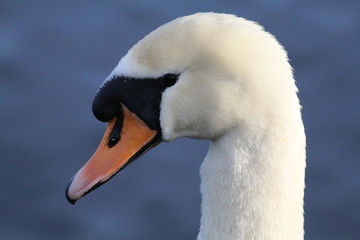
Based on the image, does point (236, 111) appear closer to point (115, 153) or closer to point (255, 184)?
point (255, 184)

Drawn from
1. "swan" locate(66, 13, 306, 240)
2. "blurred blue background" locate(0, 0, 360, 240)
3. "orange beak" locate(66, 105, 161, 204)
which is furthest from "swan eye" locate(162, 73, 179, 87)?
"blurred blue background" locate(0, 0, 360, 240)

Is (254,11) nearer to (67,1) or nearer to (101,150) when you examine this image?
(67,1)

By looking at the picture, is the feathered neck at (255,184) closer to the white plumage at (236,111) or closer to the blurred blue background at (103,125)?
the white plumage at (236,111)

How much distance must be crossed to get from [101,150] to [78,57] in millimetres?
3329

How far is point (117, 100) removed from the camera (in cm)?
486

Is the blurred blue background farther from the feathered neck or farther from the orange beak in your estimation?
the feathered neck

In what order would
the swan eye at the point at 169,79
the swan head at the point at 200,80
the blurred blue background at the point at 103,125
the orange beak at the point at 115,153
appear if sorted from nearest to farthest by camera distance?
1. the swan head at the point at 200,80
2. the swan eye at the point at 169,79
3. the orange beak at the point at 115,153
4. the blurred blue background at the point at 103,125

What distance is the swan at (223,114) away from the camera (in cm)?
462

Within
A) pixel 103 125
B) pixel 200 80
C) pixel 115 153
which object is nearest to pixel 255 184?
pixel 200 80

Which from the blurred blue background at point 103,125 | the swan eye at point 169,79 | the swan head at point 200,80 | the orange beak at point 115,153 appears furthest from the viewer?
the blurred blue background at point 103,125

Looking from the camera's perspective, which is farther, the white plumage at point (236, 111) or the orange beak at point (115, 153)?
the orange beak at point (115, 153)

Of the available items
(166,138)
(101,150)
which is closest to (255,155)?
(166,138)

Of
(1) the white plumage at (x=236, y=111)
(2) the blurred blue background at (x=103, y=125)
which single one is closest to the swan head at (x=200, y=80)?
(1) the white plumage at (x=236, y=111)

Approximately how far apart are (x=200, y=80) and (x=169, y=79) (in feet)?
0.46
